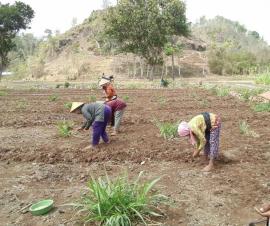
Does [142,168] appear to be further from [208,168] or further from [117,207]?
[117,207]

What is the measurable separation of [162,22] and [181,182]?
2930 cm

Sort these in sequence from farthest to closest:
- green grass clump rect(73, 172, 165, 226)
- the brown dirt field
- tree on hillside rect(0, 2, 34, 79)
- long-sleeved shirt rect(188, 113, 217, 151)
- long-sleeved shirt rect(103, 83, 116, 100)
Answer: tree on hillside rect(0, 2, 34, 79) → long-sleeved shirt rect(103, 83, 116, 100) → long-sleeved shirt rect(188, 113, 217, 151) → the brown dirt field → green grass clump rect(73, 172, 165, 226)

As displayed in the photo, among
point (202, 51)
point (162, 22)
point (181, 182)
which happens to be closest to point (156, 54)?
point (162, 22)

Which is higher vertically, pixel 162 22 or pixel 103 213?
pixel 162 22

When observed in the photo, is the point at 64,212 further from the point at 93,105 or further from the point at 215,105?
the point at 215,105

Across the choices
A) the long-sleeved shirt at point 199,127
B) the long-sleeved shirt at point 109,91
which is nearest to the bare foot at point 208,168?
the long-sleeved shirt at point 199,127

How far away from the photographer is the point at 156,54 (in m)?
35.5

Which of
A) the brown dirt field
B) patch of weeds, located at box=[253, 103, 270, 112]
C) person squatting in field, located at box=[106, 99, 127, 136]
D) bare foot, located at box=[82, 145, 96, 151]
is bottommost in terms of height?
the brown dirt field

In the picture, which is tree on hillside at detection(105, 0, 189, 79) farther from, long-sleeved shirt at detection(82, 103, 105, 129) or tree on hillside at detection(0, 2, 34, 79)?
long-sleeved shirt at detection(82, 103, 105, 129)

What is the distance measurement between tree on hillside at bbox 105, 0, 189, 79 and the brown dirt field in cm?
2369

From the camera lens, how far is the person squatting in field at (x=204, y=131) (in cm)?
577

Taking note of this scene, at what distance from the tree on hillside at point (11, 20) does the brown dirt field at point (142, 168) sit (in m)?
25.8

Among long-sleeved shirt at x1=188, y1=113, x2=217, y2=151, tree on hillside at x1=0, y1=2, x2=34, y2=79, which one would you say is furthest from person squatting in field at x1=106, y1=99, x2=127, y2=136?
tree on hillside at x1=0, y1=2, x2=34, y2=79

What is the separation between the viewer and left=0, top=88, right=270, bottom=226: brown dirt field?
15.2ft
